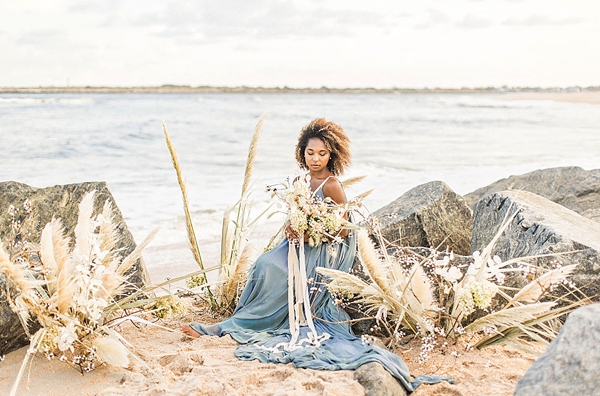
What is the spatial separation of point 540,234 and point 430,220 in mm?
1346

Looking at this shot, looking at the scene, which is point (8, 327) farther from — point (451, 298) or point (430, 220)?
point (430, 220)

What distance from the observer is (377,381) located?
11.5 ft

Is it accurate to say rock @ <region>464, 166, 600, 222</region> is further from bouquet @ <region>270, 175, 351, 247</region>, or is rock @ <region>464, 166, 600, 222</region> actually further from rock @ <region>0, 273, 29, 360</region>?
rock @ <region>0, 273, 29, 360</region>

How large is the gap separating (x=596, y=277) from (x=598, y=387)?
6.09 ft

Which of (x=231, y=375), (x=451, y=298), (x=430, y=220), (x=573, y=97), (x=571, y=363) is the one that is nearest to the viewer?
(x=571, y=363)

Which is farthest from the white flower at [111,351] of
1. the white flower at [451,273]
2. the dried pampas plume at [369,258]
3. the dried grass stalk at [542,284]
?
the dried grass stalk at [542,284]

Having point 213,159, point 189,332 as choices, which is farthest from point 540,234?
point 213,159

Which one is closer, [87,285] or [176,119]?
[87,285]

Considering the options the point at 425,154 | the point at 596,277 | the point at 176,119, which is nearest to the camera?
the point at 596,277

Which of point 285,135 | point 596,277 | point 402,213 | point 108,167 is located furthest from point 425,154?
point 596,277

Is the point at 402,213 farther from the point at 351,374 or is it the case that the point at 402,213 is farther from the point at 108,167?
the point at 108,167

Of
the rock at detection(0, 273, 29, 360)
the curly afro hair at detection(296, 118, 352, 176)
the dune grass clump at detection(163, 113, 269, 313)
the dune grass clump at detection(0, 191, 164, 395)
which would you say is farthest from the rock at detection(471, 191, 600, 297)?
the rock at detection(0, 273, 29, 360)

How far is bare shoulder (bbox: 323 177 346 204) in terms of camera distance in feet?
16.6

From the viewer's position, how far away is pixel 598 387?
105 inches
